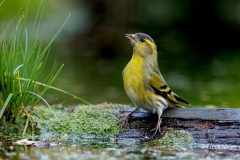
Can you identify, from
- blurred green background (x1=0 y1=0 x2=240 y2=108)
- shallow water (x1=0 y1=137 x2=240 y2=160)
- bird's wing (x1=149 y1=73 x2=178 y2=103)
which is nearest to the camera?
shallow water (x1=0 y1=137 x2=240 y2=160)

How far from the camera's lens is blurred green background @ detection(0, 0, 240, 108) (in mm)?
15039

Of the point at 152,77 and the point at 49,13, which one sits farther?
the point at 49,13

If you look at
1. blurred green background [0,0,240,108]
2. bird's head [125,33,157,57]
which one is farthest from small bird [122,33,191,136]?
blurred green background [0,0,240,108]

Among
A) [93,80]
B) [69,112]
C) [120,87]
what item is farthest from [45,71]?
[69,112]

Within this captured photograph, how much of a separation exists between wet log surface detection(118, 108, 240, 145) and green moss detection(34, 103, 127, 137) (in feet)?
0.92

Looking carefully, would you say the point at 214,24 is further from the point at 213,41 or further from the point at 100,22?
the point at 100,22

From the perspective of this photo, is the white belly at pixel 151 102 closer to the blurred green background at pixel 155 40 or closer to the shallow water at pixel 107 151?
the shallow water at pixel 107 151

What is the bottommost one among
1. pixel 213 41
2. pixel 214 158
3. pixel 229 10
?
pixel 214 158

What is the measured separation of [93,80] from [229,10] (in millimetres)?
11615

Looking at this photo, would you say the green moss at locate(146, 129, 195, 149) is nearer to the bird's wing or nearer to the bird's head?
the bird's wing

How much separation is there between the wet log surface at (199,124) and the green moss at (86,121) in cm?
28

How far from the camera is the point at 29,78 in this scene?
7906mm

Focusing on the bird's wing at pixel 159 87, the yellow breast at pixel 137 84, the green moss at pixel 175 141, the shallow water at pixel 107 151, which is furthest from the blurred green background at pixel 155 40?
the shallow water at pixel 107 151

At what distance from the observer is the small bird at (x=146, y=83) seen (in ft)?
27.1
